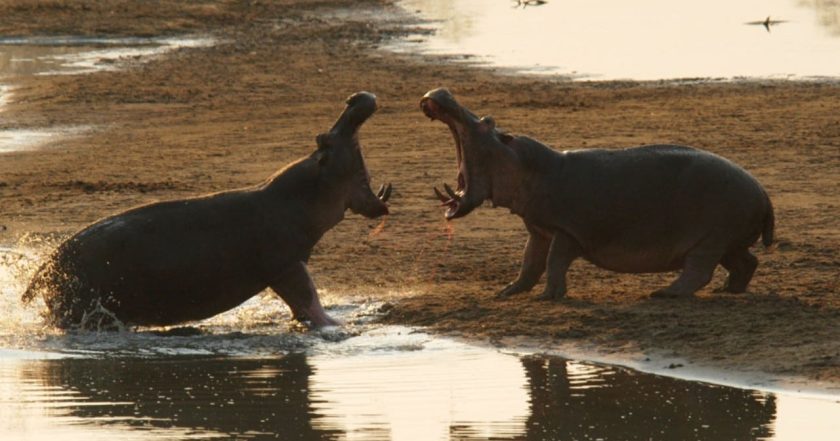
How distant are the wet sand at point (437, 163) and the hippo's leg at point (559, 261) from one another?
0.40 ft

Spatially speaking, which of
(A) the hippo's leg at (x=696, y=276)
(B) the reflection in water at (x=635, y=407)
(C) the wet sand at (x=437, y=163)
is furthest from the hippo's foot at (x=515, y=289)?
(B) the reflection in water at (x=635, y=407)

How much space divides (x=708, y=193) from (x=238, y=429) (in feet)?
12.1

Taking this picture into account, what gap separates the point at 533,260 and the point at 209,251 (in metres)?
2.01

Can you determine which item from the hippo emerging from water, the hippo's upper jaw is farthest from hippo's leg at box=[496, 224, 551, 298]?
the hippo emerging from water

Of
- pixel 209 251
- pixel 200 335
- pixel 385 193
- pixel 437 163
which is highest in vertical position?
pixel 385 193

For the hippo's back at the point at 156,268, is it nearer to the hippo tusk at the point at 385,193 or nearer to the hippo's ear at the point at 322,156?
the hippo's ear at the point at 322,156

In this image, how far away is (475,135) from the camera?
11039 mm

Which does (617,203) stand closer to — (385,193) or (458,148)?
(458,148)

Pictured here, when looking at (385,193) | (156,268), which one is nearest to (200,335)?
(156,268)

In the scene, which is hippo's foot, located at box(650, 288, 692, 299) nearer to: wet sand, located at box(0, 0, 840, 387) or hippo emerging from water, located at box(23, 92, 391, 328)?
wet sand, located at box(0, 0, 840, 387)

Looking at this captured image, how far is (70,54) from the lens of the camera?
28.5 metres

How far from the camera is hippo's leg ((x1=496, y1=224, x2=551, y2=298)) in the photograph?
11105 millimetres

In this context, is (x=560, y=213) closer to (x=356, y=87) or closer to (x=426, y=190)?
(x=426, y=190)

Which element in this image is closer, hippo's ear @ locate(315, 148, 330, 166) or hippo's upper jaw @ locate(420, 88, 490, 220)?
hippo's ear @ locate(315, 148, 330, 166)
